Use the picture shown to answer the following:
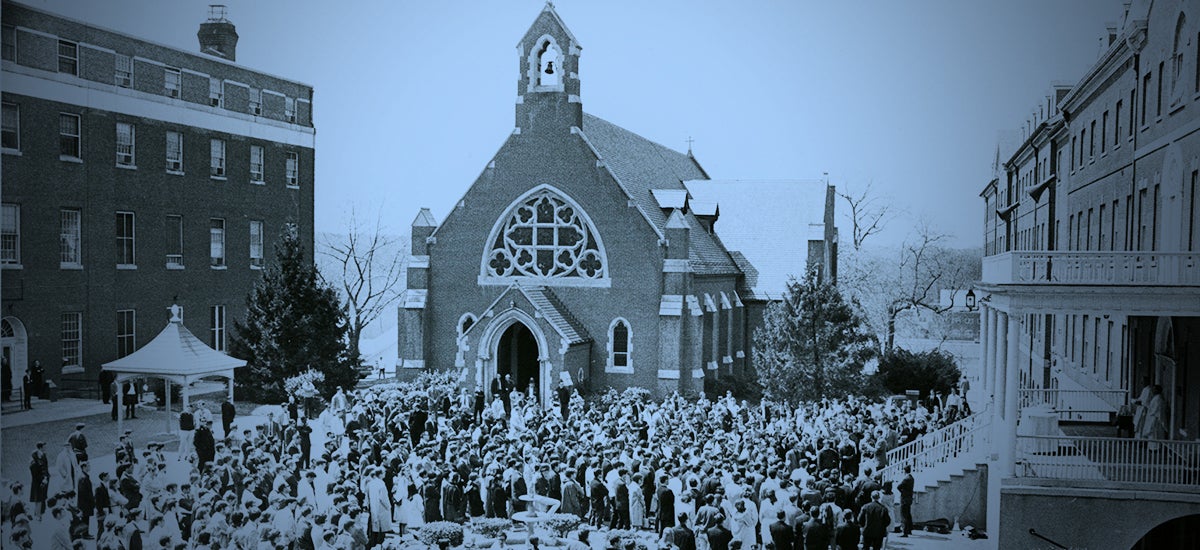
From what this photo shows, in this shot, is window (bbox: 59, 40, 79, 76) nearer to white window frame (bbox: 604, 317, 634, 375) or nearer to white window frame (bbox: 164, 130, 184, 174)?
white window frame (bbox: 164, 130, 184, 174)

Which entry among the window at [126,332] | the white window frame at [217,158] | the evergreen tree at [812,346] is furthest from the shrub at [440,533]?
the white window frame at [217,158]

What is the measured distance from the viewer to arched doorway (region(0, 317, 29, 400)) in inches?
475

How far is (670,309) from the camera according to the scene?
15820mm

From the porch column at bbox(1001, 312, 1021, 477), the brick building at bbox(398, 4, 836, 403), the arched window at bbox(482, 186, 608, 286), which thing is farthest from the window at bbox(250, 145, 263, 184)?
the porch column at bbox(1001, 312, 1021, 477)

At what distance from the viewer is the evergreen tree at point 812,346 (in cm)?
1161

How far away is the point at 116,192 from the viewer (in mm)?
12172

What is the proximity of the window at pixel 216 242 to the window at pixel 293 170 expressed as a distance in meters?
1.13

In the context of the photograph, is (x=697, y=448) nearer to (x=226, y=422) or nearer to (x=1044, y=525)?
(x=1044, y=525)

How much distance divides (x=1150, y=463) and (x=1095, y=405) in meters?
1.48

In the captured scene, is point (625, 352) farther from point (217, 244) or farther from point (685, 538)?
point (217, 244)

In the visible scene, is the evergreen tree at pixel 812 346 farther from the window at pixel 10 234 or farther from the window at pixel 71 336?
the window at pixel 10 234

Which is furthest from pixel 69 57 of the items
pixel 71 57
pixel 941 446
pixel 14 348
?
pixel 941 446

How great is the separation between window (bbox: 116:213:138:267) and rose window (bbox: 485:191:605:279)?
6.64m

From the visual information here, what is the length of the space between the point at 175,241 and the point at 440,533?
17.5 feet
